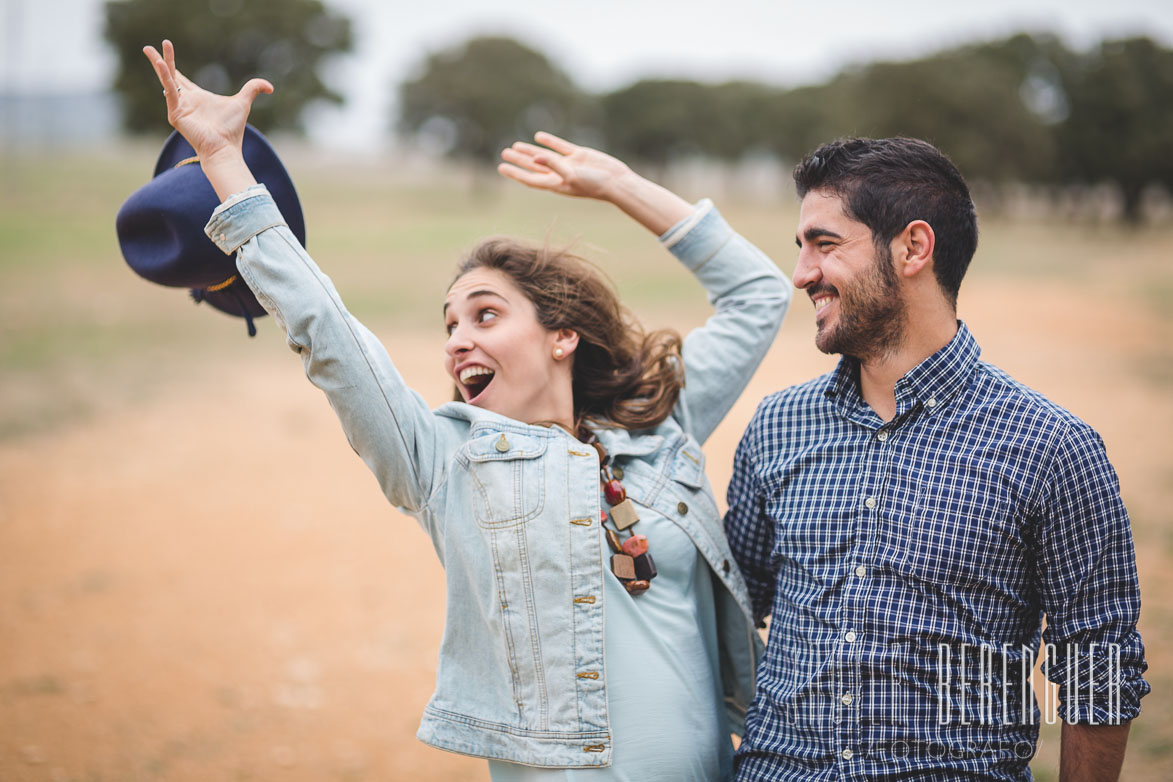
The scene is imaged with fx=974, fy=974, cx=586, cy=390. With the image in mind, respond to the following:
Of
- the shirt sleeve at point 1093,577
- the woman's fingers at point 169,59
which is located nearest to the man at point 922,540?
the shirt sleeve at point 1093,577

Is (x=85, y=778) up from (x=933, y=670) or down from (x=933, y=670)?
down

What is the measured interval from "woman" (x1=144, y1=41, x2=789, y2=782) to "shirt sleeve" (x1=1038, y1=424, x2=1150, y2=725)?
0.85m

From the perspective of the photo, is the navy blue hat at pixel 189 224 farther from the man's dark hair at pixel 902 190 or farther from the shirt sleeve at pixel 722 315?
the man's dark hair at pixel 902 190

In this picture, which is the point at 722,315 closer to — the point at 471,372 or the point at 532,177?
the point at 532,177

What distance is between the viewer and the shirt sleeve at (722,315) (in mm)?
3086

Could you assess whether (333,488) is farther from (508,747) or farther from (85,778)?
(508,747)

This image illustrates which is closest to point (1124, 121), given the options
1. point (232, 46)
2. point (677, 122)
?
point (677, 122)

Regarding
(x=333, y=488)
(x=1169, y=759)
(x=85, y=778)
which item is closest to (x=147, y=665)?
(x=85, y=778)

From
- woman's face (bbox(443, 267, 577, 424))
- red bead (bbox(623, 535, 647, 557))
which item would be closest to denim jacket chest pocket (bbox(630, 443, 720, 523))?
red bead (bbox(623, 535, 647, 557))

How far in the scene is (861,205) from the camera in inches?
96.2

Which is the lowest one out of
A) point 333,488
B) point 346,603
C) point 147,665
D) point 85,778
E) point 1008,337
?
point 85,778

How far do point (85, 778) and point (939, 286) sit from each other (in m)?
4.76

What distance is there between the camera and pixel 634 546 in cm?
250

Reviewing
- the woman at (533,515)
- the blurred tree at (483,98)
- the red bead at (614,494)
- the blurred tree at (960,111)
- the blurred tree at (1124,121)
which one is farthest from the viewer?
the blurred tree at (483,98)
